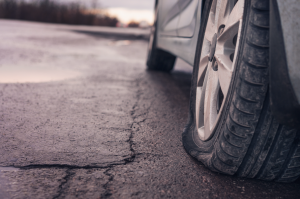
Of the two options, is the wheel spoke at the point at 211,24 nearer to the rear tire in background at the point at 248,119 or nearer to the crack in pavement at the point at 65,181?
the rear tire in background at the point at 248,119

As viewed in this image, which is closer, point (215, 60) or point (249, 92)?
point (249, 92)

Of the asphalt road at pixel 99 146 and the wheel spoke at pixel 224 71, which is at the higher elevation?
the wheel spoke at pixel 224 71

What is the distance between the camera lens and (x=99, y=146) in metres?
1.59

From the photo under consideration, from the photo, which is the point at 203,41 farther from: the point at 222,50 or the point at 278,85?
the point at 278,85

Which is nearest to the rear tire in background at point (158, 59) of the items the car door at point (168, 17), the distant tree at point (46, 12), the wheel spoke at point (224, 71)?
the car door at point (168, 17)

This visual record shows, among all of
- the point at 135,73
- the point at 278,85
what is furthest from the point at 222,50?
the point at 135,73

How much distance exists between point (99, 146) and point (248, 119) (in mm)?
820

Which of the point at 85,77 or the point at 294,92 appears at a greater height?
the point at 294,92

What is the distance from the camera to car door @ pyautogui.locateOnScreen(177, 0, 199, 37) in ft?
6.84

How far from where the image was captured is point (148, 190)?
119 centimetres

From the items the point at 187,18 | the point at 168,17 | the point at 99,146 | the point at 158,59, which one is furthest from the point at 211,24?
the point at 158,59

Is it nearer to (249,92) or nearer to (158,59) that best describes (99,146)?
(249,92)

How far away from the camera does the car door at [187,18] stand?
2.09 metres

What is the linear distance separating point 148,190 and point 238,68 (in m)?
0.61
